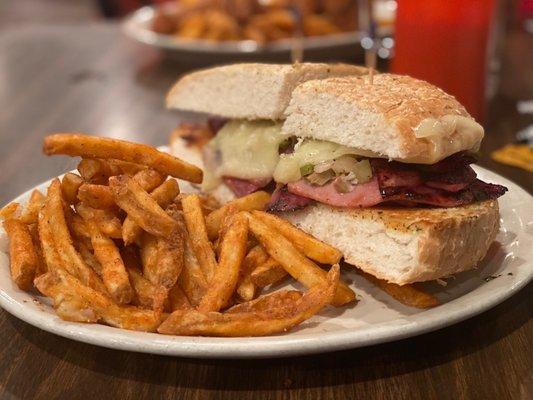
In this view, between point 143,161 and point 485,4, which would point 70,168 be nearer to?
point 143,161

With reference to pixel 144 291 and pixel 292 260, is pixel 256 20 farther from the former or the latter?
pixel 144 291

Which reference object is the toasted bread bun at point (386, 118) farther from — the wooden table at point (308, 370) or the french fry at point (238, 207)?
the wooden table at point (308, 370)

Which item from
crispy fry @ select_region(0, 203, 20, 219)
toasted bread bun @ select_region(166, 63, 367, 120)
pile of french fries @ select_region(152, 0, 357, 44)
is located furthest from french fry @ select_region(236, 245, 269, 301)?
pile of french fries @ select_region(152, 0, 357, 44)

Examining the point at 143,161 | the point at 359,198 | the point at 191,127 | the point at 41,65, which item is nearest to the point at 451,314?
the point at 359,198

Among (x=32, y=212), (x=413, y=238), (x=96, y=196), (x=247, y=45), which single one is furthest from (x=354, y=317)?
(x=247, y=45)

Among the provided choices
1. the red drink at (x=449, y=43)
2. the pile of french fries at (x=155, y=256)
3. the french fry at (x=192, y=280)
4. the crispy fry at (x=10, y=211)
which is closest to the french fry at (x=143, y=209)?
the pile of french fries at (x=155, y=256)

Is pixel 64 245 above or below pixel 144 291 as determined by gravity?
above
